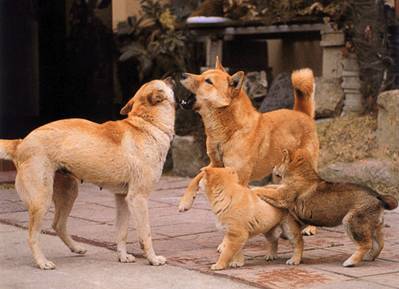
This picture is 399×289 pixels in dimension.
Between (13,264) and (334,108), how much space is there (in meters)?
5.43

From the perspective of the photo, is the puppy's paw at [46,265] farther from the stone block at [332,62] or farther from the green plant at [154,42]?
the green plant at [154,42]

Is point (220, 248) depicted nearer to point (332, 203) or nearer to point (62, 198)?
point (332, 203)

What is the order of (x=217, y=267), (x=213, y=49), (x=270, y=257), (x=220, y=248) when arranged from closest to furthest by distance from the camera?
(x=217, y=267), (x=270, y=257), (x=220, y=248), (x=213, y=49)

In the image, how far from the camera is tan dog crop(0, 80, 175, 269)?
671 cm

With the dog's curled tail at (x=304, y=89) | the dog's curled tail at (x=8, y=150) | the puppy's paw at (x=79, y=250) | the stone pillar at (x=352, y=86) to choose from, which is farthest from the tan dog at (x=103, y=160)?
the stone pillar at (x=352, y=86)

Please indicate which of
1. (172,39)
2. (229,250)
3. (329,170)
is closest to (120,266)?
(229,250)

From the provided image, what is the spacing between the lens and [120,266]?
22.4ft

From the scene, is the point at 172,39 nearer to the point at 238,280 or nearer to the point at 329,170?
the point at 329,170

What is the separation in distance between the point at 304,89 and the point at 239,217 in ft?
6.77

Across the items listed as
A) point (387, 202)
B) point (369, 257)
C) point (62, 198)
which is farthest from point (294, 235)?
point (62, 198)

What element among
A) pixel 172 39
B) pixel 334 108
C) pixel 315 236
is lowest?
pixel 315 236

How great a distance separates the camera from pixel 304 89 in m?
8.41

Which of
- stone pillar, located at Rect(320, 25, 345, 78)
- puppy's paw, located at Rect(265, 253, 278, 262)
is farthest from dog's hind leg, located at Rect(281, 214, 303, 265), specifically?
stone pillar, located at Rect(320, 25, 345, 78)

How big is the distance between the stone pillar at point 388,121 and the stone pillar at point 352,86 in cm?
72
